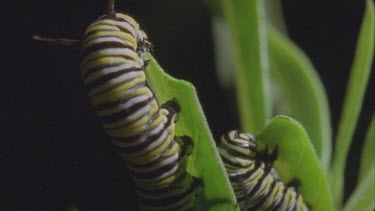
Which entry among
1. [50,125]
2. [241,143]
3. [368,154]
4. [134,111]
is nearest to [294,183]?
[241,143]

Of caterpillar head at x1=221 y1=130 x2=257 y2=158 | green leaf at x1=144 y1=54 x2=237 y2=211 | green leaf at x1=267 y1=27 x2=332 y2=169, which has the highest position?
green leaf at x1=144 y1=54 x2=237 y2=211


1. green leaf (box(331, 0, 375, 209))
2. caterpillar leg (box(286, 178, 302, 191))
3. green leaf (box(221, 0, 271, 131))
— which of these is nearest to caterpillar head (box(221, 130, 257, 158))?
caterpillar leg (box(286, 178, 302, 191))

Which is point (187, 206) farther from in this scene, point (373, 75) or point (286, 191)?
point (373, 75)

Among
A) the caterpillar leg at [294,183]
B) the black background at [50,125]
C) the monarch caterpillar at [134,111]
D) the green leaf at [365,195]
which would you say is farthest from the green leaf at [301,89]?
the monarch caterpillar at [134,111]

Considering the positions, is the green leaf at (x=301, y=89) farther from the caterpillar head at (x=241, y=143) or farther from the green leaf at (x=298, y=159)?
the caterpillar head at (x=241, y=143)

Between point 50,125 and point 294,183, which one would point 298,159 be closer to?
point 294,183

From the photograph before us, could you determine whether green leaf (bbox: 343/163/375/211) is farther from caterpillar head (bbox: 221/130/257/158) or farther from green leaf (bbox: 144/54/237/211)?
green leaf (bbox: 144/54/237/211)

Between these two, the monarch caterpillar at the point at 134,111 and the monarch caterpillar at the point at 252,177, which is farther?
the monarch caterpillar at the point at 252,177
